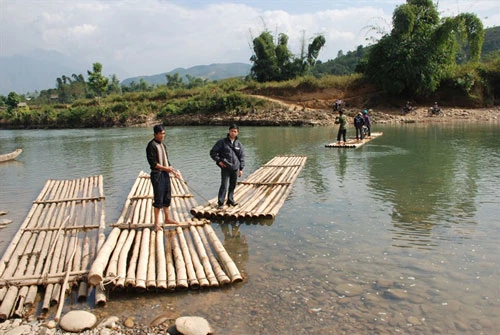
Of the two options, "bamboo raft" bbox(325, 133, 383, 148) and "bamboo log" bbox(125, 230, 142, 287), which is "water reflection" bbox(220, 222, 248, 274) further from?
"bamboo raft" bbox(325, 133, 383, 148)

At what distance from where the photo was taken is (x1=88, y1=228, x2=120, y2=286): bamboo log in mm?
4930

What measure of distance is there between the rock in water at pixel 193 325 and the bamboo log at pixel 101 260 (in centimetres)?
125

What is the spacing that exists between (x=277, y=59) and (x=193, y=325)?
41339 mm

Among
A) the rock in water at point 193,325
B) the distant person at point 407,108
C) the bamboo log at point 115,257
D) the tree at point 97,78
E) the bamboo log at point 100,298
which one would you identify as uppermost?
the tree at point 97,78

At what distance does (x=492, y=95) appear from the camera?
107 feet

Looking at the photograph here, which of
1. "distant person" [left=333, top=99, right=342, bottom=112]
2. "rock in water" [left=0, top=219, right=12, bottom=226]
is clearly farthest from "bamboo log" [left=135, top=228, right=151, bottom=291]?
"distant person" [left=333, top=99, right=342, bottom=112]

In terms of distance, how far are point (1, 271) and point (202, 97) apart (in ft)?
110

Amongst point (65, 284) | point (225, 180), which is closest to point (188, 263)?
point (65, 284)

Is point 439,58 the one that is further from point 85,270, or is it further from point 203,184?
point 85,270

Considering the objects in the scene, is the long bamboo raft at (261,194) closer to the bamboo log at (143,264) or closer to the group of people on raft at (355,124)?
the bamboo log at (143,264)

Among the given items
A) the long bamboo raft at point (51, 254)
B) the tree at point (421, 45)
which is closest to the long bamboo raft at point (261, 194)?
the long bamboo raft at point (51, 254)

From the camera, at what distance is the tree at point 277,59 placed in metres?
42.6

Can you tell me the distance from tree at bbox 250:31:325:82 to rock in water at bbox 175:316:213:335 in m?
39.9

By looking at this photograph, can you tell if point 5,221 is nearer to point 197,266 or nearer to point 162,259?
point 162,259
